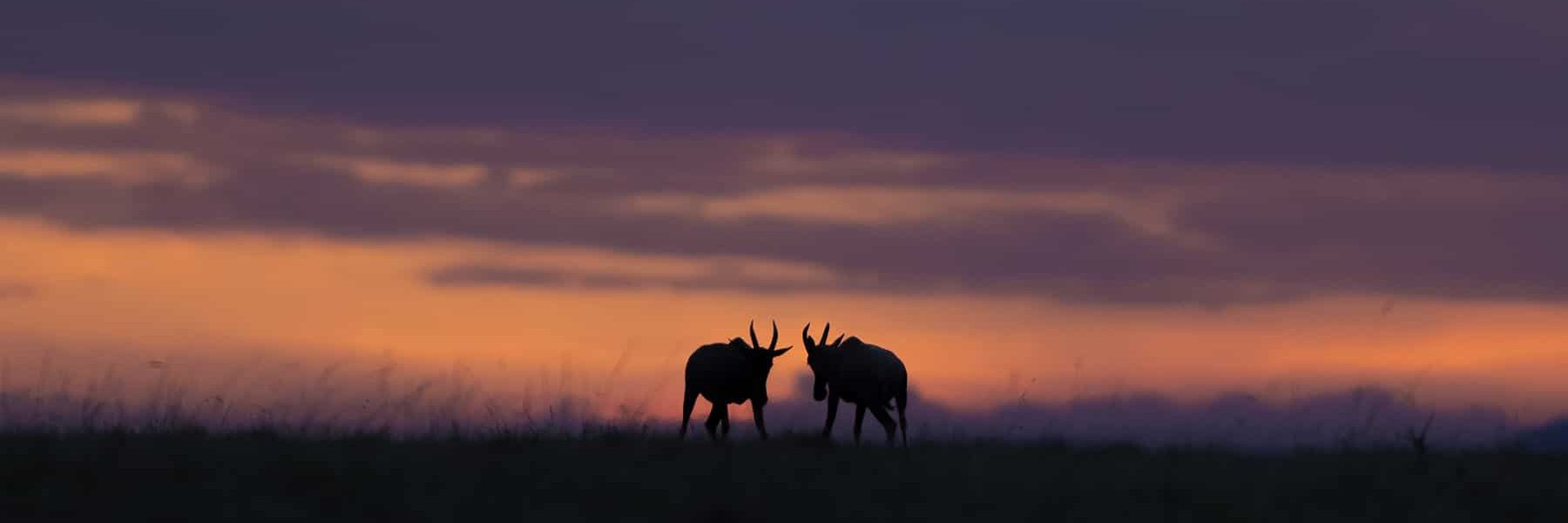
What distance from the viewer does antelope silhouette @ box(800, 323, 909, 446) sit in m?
23.0

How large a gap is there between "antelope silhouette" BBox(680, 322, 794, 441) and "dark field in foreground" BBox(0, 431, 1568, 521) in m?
5.98

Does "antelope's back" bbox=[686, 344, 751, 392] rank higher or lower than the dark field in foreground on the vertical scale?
higher

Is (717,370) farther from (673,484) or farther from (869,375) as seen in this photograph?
(673,484)

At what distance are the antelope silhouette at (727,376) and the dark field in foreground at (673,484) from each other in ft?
19.6

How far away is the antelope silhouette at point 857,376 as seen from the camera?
2303 cm

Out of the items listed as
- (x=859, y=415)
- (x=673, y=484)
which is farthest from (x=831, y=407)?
(x=673, y=484)

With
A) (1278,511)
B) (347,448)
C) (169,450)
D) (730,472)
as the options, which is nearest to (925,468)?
(730,472)

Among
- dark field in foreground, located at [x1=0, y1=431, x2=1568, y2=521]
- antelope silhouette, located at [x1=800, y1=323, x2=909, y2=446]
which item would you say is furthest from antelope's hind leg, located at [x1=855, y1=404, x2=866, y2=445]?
dark field in foreground, located at [x1=0, y1=431, x2=1568, y2=521]

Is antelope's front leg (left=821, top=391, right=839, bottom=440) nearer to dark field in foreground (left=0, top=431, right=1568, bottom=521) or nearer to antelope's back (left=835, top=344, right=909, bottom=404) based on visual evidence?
antelope's back (left=835, top=344, right=909, bottom=404)

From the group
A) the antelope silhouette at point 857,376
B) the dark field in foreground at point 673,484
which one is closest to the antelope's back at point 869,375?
the antelope silhouette at point 857,376

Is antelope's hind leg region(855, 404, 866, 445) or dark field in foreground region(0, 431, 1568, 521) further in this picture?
antelope's hind leg region(855, 404, 866, 445)

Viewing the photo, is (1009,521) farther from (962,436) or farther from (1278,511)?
(962,436)

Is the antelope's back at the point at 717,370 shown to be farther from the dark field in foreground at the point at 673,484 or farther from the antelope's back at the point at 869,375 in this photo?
the dark field in foreground at the point at 673,484

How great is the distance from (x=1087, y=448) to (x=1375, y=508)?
3.89m
